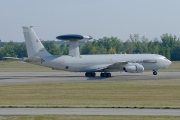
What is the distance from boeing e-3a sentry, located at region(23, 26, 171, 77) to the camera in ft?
214

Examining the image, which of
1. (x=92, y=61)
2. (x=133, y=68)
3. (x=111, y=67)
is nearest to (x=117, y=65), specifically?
(x=111, y=67)

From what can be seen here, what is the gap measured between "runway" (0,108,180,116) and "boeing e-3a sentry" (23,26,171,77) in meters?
34.3

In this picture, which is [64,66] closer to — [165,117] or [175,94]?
[175,94]

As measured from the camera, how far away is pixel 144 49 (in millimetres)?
155125

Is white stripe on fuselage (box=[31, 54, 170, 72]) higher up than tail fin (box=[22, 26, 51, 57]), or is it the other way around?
tail fin (box=[22, 26, 51, 57])

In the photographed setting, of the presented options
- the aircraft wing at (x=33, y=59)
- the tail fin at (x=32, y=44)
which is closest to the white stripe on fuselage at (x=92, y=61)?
the tail fin at (x=32, y=44)

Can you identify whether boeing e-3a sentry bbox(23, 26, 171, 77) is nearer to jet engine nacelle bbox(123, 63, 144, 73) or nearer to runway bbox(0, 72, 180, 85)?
jet engine nacelle bbox(123, 63, 144, 73)

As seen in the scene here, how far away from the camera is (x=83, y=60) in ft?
226

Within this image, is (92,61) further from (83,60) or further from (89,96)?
(89,96)

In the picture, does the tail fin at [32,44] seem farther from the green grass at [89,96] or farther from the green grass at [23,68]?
the green grass at [23,68]

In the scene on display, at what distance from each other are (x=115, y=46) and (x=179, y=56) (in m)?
33.2

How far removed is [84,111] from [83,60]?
40498mm

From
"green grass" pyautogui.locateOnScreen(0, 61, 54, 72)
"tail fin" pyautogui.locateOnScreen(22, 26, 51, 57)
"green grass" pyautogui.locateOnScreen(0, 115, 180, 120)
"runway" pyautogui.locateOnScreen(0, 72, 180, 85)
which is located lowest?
"green grass" pyautogui.locateOnScreen(0, 61, 54, 72)

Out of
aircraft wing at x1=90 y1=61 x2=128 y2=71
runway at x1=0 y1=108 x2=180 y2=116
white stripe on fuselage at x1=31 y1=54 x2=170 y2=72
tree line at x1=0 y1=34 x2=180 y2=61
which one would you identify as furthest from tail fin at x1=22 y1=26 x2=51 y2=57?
tree line at x1=0 y1=34 x2=180 y2=61
